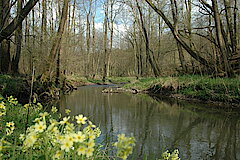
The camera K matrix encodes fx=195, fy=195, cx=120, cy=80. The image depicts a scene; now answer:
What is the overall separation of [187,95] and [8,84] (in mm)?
6445

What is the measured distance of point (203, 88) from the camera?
282 inches

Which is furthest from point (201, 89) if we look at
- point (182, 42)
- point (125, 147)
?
point (125, 147)

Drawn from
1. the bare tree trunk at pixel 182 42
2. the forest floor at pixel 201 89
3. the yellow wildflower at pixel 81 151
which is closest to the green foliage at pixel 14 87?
the bare tree trunk at pixel 182 42

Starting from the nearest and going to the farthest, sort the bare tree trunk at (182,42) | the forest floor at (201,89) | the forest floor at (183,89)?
the forest floor at (183,89) < the forest floor at (201,89) < the bare tree trunk at (182,42)

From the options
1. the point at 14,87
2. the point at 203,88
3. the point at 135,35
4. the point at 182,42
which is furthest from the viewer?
the point at 135,35

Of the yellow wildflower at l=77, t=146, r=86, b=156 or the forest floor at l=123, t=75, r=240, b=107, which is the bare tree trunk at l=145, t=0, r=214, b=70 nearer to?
the forest floor at l=123, t=75, r=240, b=107

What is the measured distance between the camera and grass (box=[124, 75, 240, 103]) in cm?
613

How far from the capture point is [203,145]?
9.03ft

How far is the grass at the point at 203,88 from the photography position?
6131 mm

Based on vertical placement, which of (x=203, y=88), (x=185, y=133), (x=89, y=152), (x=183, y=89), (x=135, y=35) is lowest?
(x=185, y=133)

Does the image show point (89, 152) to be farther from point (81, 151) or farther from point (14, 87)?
point (14, 87)

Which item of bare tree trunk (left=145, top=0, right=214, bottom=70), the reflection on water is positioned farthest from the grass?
the reflection on water

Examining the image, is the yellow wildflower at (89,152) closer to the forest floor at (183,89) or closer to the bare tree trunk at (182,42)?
the forest floor at (183,89)

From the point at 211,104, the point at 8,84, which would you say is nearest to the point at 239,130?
the point at 211,104
